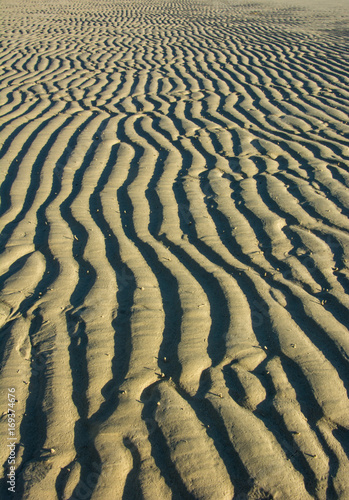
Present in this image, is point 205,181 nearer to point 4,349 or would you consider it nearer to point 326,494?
point 4,349

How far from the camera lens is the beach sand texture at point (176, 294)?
1685 millimetres

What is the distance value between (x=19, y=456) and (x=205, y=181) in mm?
2645

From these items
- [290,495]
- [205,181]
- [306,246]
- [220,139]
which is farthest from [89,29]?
[290,495]

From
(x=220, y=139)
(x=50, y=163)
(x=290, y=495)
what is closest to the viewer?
(x=290, y=495)

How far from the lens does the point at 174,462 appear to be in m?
1.66

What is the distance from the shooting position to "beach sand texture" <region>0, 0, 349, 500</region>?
5.53ft

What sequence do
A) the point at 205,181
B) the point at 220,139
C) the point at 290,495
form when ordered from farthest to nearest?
the point at 220,139 < the point at 205,181 < the point at 290,495

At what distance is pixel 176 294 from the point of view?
2.49 m

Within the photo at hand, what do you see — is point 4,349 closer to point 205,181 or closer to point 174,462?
point 174,462

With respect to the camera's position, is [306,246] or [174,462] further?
[306,246]

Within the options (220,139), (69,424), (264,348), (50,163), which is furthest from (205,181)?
(69,424)

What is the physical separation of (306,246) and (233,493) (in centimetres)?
175

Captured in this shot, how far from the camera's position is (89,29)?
10828mm

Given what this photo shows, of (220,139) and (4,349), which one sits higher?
(220,139)
